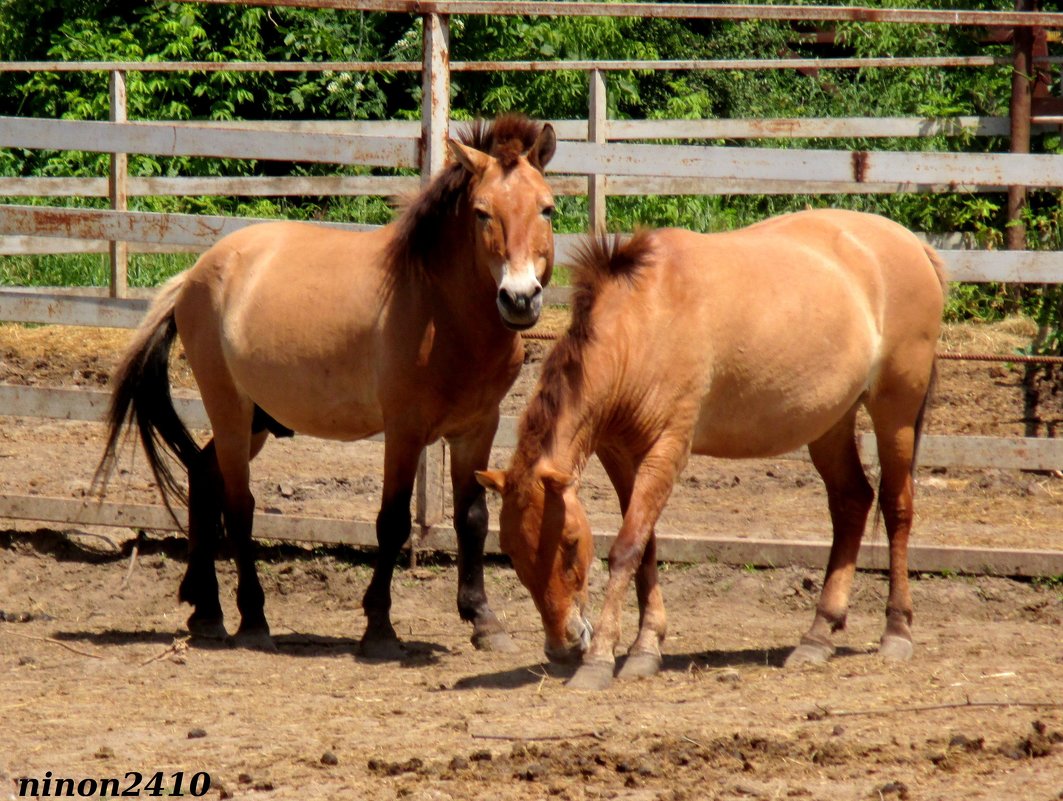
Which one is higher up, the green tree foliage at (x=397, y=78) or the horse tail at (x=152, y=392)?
the green tree foliage at (x=397, y=78)

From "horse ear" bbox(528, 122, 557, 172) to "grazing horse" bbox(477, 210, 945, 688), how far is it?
509 mm

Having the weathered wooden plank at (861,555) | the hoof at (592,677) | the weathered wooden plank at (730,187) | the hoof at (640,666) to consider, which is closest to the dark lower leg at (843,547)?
the weathered wooden plank at (861,555)

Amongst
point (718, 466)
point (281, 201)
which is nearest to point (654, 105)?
point (281, 201)

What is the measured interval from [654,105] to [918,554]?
386 inches

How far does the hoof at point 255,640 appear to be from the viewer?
18.2 ft

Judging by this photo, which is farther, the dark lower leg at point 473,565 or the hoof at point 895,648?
the dark lower leg at point 473,565

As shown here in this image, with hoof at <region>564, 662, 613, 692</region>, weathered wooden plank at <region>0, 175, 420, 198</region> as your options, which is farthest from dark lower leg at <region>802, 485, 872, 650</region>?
weathered wooden plank at <region>0, 175, 420, 198</region>

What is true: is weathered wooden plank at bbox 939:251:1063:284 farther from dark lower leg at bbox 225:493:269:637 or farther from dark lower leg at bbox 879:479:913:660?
dark lower leg at bbox 225:493:269:637

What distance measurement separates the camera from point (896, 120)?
1006cm

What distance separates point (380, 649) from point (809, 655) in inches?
64.2

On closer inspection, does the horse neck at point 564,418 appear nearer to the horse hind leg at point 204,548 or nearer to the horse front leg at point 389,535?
the horse front leg at point 389,535

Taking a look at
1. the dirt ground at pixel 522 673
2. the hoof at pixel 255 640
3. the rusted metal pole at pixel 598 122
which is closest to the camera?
the dirt ground at pixel 522 673

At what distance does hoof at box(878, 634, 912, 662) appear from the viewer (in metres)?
5.04

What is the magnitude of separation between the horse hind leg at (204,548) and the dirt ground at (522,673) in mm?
222
